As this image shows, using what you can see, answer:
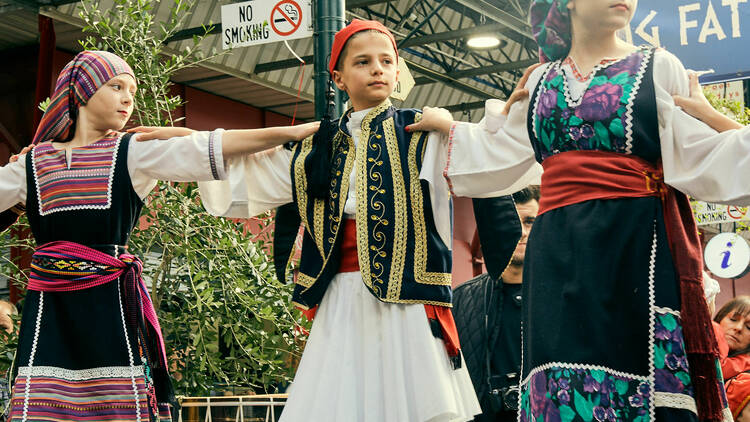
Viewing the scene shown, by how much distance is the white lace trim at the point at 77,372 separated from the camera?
10.5 feet

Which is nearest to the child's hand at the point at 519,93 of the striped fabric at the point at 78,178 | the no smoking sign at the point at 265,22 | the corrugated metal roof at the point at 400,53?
the striped fabric at the point at 78,178

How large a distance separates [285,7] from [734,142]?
2735 millimetres

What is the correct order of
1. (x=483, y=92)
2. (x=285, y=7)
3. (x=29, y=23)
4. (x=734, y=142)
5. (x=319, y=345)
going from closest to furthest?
(x=734, y=142)
(x=319, y=345)
(x=285, y=7)
(x=29, y=23)
(x=483, y=92)

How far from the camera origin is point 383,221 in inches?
118

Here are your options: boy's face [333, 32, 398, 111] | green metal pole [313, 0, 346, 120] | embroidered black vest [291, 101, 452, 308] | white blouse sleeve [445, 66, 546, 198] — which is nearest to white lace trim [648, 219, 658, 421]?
white blouse sleeve [445, 66, 546, 198]

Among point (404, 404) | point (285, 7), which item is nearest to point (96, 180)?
point (404, 404)

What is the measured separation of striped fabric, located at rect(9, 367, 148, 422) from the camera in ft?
10.3

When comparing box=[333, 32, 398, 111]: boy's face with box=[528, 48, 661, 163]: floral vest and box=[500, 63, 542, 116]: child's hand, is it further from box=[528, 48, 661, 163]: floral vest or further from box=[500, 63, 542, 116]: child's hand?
box=[528, 48, 661, 163]: floral vest

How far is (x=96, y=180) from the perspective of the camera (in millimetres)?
3303

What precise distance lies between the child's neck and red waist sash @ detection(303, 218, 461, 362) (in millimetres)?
865

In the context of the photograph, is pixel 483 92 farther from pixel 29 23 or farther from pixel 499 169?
pixel 499 169

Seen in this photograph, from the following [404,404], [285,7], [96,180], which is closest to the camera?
[404,404]

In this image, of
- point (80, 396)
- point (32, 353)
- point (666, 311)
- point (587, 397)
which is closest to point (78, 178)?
point (32, 353)

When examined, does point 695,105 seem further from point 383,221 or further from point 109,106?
point 109,106
